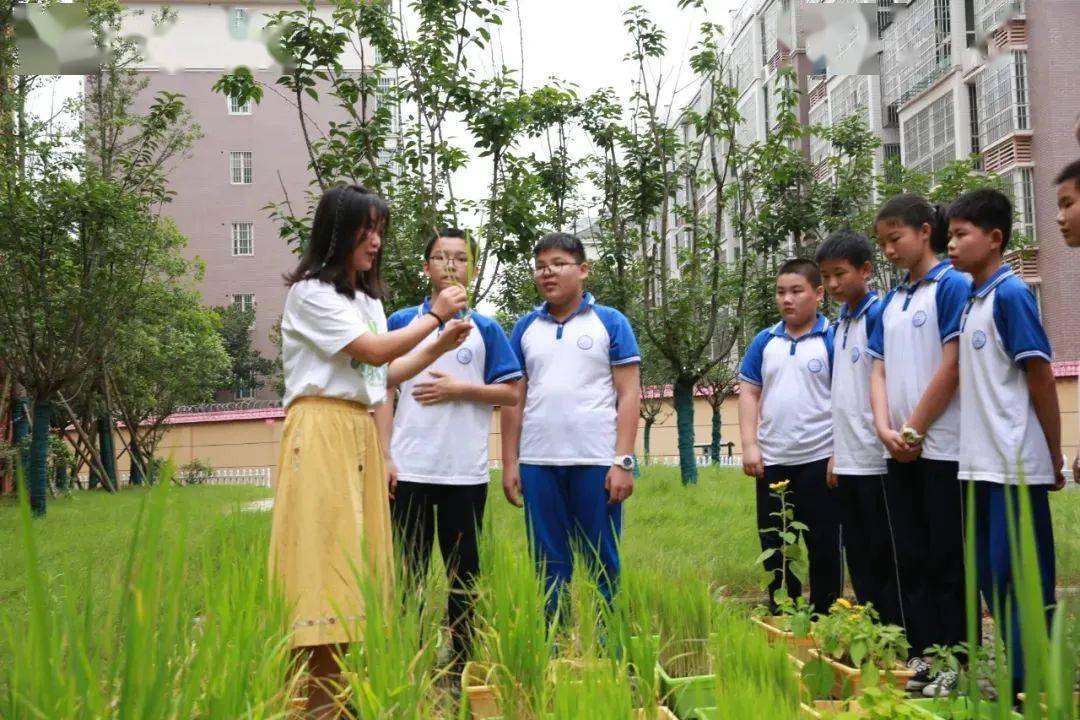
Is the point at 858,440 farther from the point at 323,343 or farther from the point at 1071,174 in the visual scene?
the point at 323,343

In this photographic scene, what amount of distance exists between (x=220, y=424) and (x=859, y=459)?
29.4m

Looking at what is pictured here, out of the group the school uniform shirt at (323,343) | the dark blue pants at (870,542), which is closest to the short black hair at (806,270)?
the dark blue pants at (870,542)

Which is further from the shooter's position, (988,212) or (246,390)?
(246,390)

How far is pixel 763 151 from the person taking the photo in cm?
1232

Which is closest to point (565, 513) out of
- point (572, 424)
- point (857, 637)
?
point (572, 424)

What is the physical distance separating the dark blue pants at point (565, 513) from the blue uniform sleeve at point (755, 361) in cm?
111

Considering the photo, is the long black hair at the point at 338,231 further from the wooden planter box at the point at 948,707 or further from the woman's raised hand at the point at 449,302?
the wooden planter box at the point at 948,707

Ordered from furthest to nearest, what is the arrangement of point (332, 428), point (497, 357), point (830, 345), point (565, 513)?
point (830, 345)
point (565, 513)
point (497, 357)
point (332, 428)

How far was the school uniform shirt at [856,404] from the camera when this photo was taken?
4.22 meters

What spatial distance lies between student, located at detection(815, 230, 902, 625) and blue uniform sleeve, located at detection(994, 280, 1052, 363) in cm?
85

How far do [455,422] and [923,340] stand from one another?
5.29 feet

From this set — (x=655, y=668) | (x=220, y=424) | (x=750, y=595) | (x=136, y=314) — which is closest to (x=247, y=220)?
(x=220, y=424)

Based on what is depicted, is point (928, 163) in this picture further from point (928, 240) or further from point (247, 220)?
point (928, 240)

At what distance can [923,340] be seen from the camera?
3.89 meters
